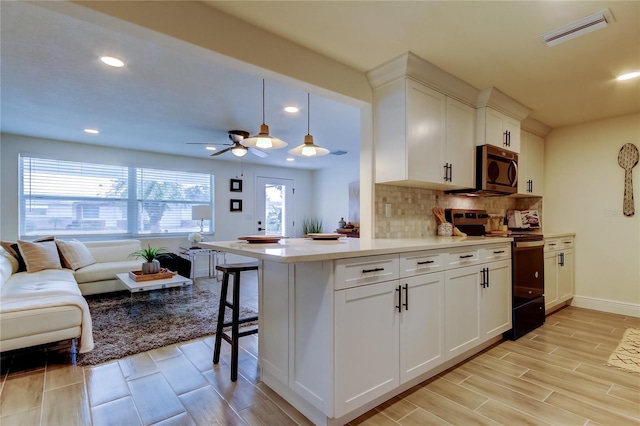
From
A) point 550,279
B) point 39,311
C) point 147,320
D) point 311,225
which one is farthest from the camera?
point 311,225

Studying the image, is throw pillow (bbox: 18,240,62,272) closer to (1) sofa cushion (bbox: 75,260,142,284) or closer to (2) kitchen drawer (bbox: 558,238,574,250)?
(1) sofa cushion (bbox: 75,260,142,284)

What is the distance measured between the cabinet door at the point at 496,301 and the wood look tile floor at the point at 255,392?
20cm

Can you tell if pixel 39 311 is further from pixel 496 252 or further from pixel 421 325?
pixel 496 252

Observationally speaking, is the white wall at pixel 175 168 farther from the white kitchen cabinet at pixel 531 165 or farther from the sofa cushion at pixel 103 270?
the white kitchen cabinet at pixel 531 165

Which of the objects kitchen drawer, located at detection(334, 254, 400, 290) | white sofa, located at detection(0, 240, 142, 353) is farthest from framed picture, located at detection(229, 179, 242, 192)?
kitchen drawer, located at detection(334, 254, 400, 290)

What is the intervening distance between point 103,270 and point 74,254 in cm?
48

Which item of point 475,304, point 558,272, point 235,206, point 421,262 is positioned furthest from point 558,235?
point 235,206

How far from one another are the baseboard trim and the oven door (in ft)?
4.05

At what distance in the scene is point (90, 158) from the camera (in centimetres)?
Answer: 521

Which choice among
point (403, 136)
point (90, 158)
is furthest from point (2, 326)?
point (90, 158)

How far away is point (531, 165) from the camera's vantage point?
4035mm

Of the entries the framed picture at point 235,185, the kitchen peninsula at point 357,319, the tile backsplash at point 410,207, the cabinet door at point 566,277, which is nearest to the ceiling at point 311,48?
the tile backsplash at point 410,207

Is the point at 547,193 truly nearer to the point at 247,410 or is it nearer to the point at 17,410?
the point at 247,410

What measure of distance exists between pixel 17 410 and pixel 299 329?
1698mm
